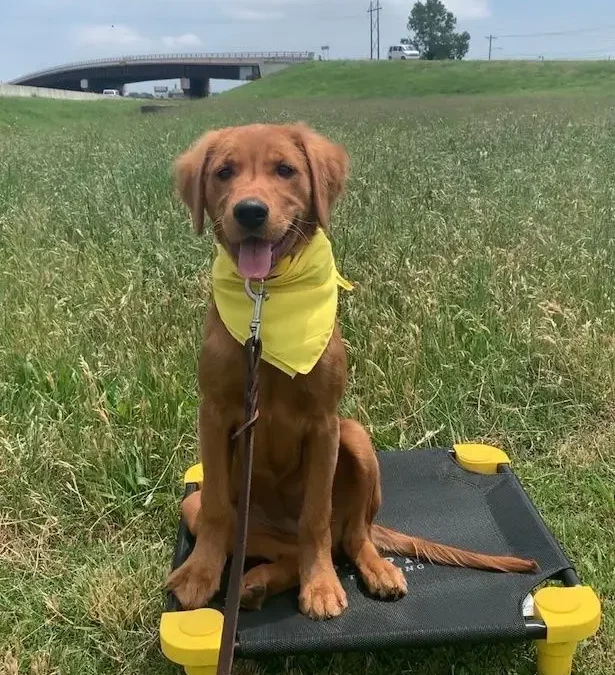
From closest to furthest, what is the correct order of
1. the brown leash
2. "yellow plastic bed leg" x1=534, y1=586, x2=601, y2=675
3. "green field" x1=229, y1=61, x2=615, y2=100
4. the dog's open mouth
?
the brown leash → "yellow plastic bed leg" x1=534, y1=586, x2=601, y2=675 → the dog's open mouth → "green field" x1=229, y1=61, x2=615, y2=100

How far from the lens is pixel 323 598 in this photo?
214 cm

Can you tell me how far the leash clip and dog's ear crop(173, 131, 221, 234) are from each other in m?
0.28

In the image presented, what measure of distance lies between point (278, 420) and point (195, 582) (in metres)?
0.55

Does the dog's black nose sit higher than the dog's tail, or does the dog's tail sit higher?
the dog's black nose

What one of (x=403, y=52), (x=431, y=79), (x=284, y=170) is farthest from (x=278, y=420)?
(x=403, y=52)

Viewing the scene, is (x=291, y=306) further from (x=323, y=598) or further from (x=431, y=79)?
(x=431, y=79)

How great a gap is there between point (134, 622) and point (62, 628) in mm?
231

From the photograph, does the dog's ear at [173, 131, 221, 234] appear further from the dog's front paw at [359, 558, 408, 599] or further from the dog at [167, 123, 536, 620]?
the dog's front paw at [359, 558, 408, 599]

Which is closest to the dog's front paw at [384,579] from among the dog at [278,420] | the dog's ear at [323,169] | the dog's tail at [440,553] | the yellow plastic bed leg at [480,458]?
the dog at [278,420]

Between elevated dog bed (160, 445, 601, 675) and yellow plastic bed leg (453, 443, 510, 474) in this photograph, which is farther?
yellow plastic bed leg (453, 443, 510, 474)

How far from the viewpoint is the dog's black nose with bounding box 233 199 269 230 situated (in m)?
2.00

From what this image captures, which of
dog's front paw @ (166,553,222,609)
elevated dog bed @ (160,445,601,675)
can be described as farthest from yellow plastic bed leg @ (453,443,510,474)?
dog's front paw @ (166,553,222,609)

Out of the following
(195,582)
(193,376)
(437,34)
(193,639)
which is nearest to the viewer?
(193,639)

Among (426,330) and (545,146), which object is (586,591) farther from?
(545,146)
